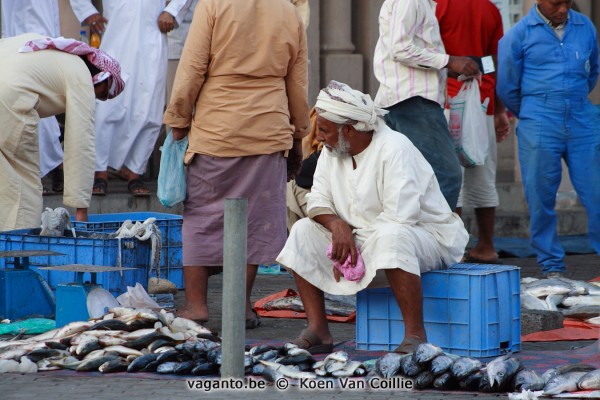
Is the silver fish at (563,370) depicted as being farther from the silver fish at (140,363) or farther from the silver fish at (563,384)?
the silver fish at (140,363)

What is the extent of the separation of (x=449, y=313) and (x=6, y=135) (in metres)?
3.10

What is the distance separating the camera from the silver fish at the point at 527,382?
5.87 m

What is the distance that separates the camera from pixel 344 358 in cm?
628

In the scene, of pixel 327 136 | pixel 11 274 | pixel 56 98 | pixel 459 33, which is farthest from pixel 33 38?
pixel 459 33

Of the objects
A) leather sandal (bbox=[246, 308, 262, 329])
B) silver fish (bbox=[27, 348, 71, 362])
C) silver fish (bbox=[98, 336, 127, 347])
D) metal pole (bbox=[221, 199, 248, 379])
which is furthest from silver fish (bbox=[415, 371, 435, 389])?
leather sandal (bbox=[246, 308, 262, 329])

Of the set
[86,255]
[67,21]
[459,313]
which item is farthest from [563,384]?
[67,21]

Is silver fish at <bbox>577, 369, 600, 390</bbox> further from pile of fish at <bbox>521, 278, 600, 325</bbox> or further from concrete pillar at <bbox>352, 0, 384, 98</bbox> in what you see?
concrete pillar at <bbox>352, 0, 384, 98</bbox>

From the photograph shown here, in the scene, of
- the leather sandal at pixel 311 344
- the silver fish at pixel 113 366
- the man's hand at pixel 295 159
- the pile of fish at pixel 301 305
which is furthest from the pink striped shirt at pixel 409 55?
the silver fish at pixel 113 366

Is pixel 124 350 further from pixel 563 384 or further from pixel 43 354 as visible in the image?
pixel 563 384

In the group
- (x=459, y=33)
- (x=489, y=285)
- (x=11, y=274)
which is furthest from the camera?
(x=459, y=33)

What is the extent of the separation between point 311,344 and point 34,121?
258cm

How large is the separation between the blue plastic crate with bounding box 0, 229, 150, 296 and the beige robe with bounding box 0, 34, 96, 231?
0.84 feet

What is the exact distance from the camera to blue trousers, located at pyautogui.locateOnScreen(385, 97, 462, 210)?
9.05 m

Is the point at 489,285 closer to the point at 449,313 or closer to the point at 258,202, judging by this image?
the point at 449,313
